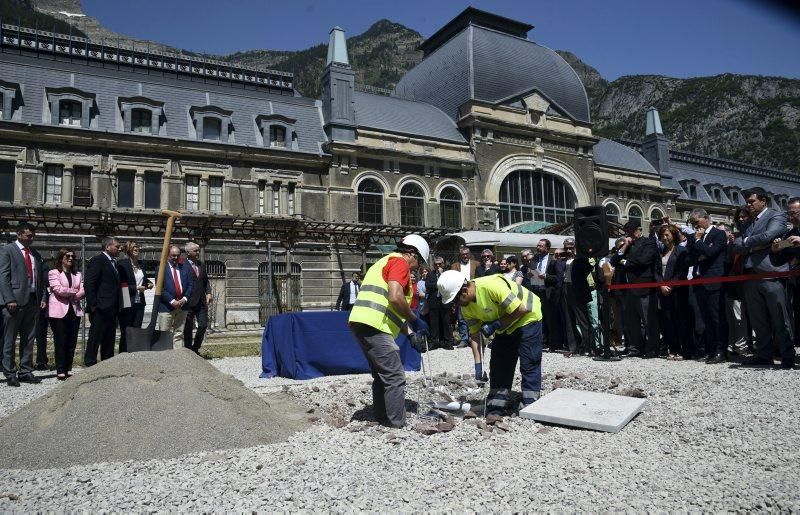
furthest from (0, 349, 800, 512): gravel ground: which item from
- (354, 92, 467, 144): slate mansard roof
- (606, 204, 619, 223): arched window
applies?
(606, 204, 619, 223): arched window

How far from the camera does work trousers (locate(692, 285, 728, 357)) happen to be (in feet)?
28.8

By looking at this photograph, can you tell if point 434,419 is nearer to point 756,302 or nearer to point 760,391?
point 760,391

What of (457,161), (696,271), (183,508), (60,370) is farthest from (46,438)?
(457,161)

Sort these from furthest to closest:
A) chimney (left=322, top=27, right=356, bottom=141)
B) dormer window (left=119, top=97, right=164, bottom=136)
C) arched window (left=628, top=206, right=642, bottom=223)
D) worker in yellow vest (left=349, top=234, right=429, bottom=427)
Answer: arched window (left=628, top=206, right=642, bottom=223) → chimney (left=322, top=27, right=356, bottom=141) → dormer window (left=119, top=97, right=164, bottom=136) → worker in yellow vest (left=349, top=234, right=429, bottom=427)

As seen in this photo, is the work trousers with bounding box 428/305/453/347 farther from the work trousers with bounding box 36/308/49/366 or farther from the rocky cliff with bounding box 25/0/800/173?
the rocky cliff with bounding box 25/0/800/173

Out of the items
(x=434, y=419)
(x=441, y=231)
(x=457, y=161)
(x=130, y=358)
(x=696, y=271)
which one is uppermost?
(x=457, y=161)

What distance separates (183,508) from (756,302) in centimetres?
789

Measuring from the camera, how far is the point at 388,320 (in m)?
5.65

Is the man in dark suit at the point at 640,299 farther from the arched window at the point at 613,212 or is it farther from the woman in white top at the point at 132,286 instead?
the arched window at the point at 613,212

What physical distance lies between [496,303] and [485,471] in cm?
218

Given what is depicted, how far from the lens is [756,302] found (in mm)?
7922

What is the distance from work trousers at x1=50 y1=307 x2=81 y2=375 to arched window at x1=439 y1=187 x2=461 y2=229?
2208 centimetres

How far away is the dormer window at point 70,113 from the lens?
23625mm

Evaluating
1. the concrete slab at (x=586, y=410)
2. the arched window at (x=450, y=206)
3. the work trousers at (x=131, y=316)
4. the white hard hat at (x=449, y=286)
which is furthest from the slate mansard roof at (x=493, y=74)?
the concrete slab at (x=586, y=410)
